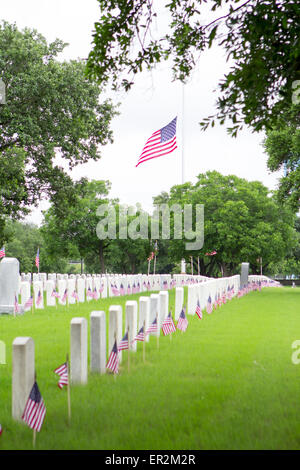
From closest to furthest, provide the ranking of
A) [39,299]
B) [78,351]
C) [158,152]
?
1. [78,351]
2. [39,299]
3. [158,152]

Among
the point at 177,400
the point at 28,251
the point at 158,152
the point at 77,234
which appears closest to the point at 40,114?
the point at 158,152

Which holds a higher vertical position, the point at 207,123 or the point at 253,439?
the point at 207,123

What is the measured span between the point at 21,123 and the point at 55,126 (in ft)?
5.13

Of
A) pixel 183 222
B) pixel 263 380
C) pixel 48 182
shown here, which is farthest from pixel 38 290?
pixel 183 222

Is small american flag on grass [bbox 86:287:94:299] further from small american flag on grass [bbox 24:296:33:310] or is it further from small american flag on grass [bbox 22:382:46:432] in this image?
small american flag on grass [bbox 22:382:46:432]

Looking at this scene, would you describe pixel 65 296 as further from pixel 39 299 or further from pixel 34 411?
pixel 34 411

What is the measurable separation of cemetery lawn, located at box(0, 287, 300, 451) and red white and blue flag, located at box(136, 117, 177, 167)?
54.2 feet

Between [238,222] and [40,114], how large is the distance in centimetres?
2467

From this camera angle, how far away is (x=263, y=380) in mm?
7316

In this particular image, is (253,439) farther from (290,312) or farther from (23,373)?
(290,312)

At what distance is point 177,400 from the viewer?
6191 mm

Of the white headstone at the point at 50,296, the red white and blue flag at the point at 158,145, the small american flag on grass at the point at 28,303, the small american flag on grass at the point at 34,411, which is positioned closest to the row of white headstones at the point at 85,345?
the small american flag on grass at the point at 34,411

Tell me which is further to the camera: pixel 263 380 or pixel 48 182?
pixel 48 182
